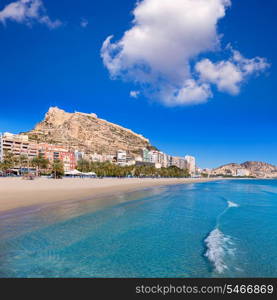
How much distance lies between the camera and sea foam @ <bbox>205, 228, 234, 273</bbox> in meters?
8.66

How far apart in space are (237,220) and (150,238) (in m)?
9.00

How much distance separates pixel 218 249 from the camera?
10.4 m

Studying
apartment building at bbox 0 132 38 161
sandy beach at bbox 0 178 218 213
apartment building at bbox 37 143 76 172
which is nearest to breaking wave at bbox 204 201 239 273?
sandy beach at bbox 0 178 218 213

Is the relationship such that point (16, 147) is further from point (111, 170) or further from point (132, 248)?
point (132, 248)

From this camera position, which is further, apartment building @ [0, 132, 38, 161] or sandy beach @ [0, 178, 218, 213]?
apartment building @ [0, 132, 38, 161]

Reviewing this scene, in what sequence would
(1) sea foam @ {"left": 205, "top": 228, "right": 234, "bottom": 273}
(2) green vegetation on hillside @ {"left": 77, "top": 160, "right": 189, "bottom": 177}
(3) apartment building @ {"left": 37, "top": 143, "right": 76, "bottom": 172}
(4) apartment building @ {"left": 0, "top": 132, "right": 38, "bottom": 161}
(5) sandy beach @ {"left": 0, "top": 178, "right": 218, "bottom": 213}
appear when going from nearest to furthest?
1. (1) sea foam @ {"left": 205, "top": 228, "right": 234, "bottom": 273}
2. (5) sandy beach @ {"left": 0, "top": 178, "right": 218, "bottom": 213}
3. (2) green vegetation on hillside @ {"left": 77, "top": 160, "right": 189, "bottom": 177}
4. (4) apartment building @ {"left": 0, "top": 132, "right": 38, "bottom": 161}
5. (3) apartment building @ {"left": 37, "top": 143, "right": 76, "bottom": 172}

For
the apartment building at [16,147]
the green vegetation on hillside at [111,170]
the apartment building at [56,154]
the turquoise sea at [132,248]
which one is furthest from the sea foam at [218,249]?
the apartment building at [56,154]

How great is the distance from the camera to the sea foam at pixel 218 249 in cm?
866

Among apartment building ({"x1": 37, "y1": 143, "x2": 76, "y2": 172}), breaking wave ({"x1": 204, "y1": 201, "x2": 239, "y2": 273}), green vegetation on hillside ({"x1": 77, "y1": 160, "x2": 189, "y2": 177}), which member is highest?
apartment building ({"x1": 37, "y1": 143, "x2": 76, "y2": 172})

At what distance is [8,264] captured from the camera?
8133mm

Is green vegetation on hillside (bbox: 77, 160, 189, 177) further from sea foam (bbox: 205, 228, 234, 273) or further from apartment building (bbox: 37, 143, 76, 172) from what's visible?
sea foam (bbox: 205, 228, 234, 273)

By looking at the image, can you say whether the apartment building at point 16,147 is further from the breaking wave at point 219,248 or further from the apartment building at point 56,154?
the breaking wave at point 219,248
